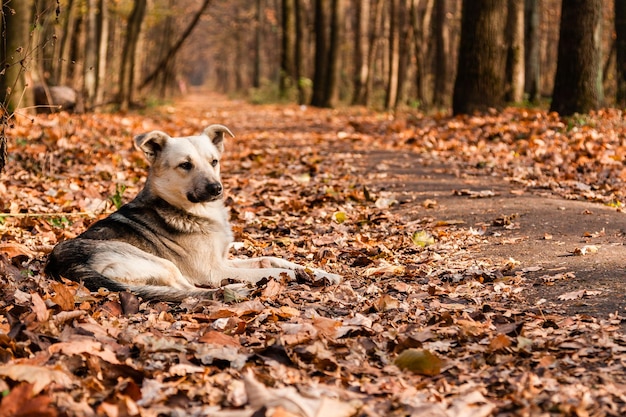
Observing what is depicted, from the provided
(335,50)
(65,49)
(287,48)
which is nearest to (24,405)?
(65,49)

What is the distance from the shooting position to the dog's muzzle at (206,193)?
627 cm

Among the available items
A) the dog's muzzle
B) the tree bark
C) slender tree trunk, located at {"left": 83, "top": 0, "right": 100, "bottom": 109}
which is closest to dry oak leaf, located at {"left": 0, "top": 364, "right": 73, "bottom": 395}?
the dog's muzzle

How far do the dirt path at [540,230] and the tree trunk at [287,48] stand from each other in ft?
79.3

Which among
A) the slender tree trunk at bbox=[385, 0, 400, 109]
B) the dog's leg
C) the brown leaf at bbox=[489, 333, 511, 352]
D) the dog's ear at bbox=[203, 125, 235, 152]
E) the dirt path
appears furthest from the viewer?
the slender tree trunk at bbox=[385, 0, 400, 109]

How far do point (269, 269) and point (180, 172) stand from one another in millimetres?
1224

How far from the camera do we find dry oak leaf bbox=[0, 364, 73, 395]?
3484 millimetres

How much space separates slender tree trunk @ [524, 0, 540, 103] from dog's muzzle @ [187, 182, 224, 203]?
17183mm

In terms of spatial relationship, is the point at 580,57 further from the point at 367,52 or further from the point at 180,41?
the point at 367,52

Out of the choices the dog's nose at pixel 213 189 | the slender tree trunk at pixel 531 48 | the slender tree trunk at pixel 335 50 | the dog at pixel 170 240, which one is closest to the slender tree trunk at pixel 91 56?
the slender tree trunk at pixel 335 50

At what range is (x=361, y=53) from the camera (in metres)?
28.0

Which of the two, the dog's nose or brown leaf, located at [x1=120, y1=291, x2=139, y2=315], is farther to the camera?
the dog's nose

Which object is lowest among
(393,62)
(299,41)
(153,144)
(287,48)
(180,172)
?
(180,172)

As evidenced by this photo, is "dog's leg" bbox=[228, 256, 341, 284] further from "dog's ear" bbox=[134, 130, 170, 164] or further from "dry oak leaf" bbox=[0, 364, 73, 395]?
"dry oak leaf" bbox=[0, 364, 73, 395]

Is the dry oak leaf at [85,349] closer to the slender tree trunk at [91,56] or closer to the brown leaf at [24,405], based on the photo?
the brown leaf at [24,405]
